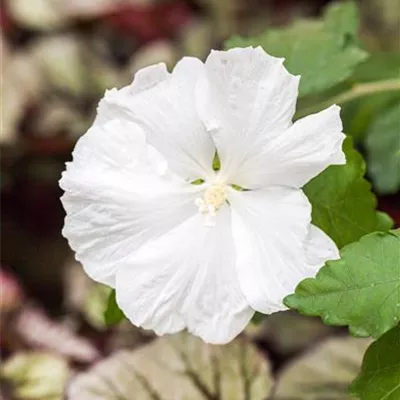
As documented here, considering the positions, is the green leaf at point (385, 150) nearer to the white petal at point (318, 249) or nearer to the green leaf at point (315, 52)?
the green leaf at point (315, 52)

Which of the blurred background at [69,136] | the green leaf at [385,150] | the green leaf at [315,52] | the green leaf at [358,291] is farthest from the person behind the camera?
the blurred background at [69,136]

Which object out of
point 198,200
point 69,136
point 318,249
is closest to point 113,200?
point 198,200

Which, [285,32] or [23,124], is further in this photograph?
[23,124]

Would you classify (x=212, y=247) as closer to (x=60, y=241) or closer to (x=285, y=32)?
(x=285, y=32)

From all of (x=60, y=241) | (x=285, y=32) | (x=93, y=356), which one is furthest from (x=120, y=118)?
(x=60, y=241)

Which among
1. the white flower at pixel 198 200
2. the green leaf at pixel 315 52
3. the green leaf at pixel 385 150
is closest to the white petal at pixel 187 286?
the white flower at pixel 198 200

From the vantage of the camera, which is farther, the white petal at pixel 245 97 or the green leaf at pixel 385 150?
the green leaf at pixel 385 150

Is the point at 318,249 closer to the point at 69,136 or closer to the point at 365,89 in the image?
the point at 365,89
